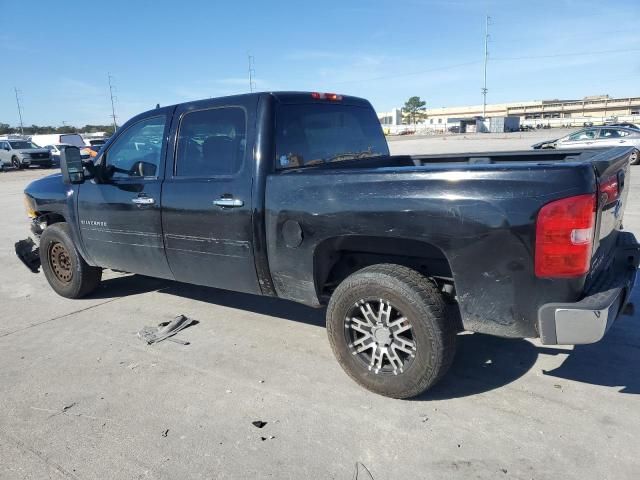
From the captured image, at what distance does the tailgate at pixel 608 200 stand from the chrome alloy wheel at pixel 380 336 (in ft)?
3.74

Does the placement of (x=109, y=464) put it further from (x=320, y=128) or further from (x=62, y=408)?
(x=320, y=128)

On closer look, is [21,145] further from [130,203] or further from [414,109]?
[414,109]

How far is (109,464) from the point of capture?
2.77 metres

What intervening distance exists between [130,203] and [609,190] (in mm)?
3724

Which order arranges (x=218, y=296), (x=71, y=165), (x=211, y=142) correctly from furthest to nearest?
(x=218, y=296) → (x=71, y=165) → (x=211, y=142)

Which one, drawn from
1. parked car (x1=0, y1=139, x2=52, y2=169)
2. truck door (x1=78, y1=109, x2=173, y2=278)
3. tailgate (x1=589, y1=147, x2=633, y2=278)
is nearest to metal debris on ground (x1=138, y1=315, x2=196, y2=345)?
truck door (x1=78, y1=109, x2=173, y2=278)

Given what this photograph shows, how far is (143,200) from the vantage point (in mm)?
4418

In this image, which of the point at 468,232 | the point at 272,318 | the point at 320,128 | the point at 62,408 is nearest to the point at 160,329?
the point at 272,318

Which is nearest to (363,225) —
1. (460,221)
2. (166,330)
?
(460,221)

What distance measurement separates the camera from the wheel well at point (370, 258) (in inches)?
127

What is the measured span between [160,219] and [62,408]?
5.37ft

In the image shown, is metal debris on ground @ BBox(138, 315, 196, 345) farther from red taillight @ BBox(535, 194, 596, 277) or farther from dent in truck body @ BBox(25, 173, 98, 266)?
red taillight @ BBox(535, 194, 596, 277)

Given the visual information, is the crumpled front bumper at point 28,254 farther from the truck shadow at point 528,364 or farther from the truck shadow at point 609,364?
the truck shadow at point 609,364

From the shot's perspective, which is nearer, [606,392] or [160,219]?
[606,392]
